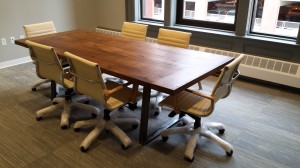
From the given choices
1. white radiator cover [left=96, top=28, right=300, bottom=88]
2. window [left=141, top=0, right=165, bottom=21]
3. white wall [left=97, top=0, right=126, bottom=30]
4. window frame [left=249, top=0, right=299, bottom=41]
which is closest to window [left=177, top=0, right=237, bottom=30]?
window frame [left=249, top=0, right=299, bottom=41]

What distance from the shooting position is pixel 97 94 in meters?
2.16

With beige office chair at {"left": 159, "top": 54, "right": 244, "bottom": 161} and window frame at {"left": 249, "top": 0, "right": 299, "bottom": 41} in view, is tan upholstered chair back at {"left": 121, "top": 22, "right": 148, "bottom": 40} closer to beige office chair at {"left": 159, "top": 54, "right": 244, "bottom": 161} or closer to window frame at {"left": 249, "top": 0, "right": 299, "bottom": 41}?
beige office chair at {"left": 159, "top": 54, "right": 244, "bottom": 161}

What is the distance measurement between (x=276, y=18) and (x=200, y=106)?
2.25 m

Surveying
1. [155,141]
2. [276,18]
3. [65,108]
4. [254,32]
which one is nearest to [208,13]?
[254,32]

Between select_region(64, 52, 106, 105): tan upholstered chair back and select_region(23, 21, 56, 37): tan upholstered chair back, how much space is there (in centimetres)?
146

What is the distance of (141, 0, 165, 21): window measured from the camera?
4786 mm

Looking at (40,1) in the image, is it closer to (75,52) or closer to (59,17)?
(59,17)

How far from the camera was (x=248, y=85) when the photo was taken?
149 inches

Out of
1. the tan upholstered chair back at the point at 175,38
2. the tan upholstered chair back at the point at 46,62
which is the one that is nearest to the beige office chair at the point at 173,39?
the tan upholstered chair back at the point at 175,38

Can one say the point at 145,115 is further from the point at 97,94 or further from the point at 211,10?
the point at 211,10

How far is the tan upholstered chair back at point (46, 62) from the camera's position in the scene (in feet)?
7.83

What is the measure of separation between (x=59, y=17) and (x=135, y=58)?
290 cm

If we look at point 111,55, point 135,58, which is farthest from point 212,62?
point 111,55

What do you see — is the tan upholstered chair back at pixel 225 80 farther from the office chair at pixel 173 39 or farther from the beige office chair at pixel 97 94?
the office chair at pixel 173 39
